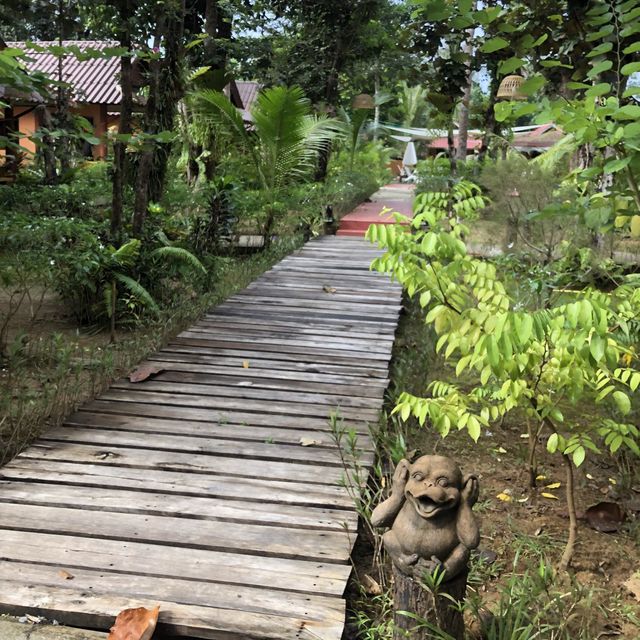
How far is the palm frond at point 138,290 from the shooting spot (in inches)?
224

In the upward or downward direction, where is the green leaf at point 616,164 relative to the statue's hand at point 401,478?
upward

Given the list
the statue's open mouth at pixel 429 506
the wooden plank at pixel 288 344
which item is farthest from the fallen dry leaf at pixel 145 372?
the statue's open mouth at pixel 429 506

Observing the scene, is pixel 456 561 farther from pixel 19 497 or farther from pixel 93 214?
pixel 93 214

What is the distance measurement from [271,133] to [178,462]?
7401mm

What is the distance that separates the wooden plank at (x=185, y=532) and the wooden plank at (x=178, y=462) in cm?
45

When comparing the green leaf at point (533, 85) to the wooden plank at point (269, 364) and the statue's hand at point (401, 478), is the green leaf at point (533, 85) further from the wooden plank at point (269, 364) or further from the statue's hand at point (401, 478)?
the wooden plank at point (269, 364)

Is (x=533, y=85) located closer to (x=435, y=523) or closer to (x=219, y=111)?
(x=435, y=523)

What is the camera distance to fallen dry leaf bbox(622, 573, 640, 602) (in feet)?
8.30

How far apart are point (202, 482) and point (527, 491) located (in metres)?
1.54

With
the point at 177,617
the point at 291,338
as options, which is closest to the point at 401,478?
the point at 177,617

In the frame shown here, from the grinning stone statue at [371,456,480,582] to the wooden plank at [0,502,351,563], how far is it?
527 millimetres

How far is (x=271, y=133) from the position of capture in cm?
988

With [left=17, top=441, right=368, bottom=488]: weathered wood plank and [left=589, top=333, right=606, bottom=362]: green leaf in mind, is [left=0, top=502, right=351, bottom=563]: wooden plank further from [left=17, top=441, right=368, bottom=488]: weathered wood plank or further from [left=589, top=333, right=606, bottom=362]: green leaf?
[left=589, top=333, right=606, bottom=362]: green leaf

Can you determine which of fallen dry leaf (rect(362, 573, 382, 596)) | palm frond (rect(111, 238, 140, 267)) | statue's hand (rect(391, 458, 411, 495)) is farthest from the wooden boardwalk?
palm frond (rect(111, 238, 140, 267))
